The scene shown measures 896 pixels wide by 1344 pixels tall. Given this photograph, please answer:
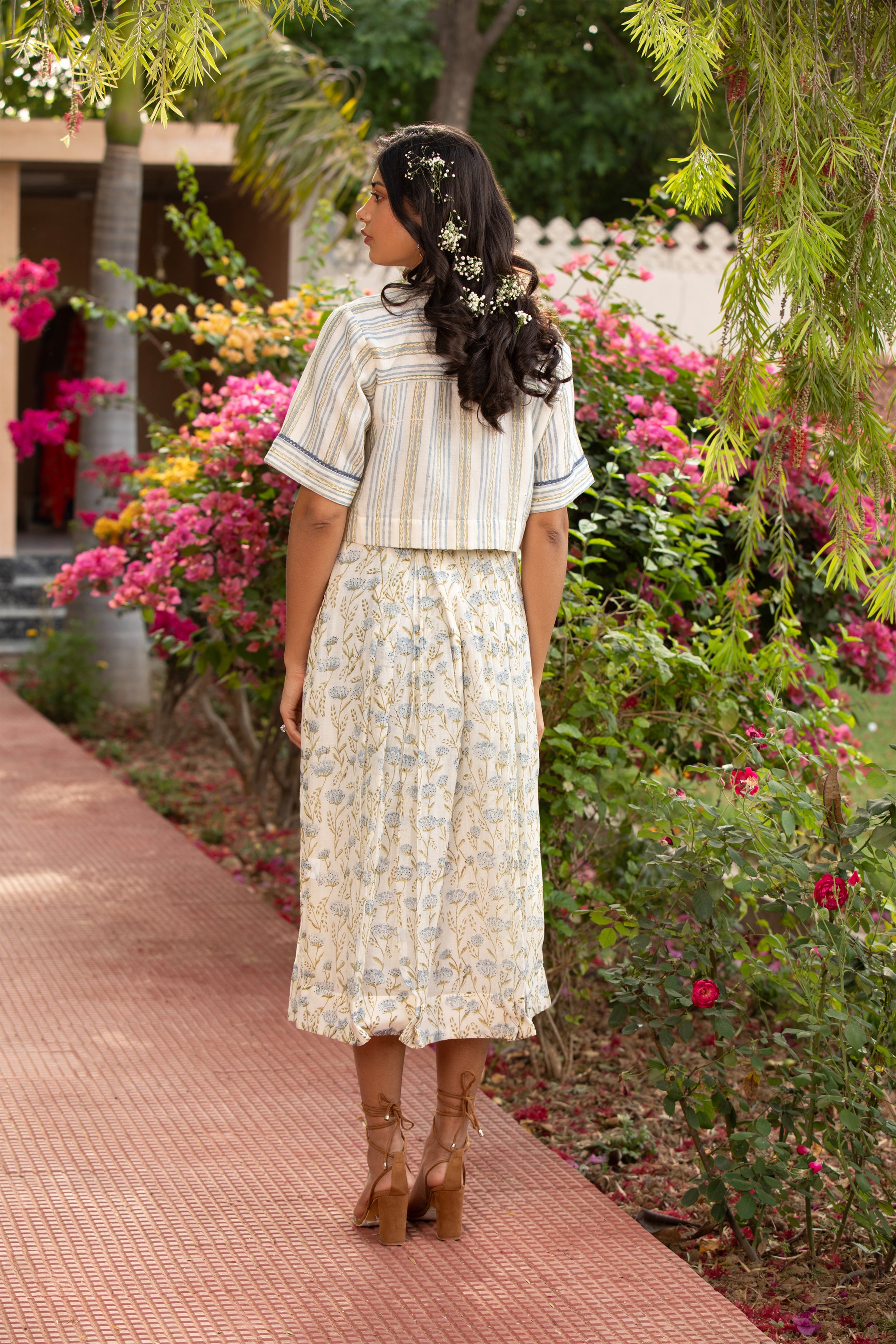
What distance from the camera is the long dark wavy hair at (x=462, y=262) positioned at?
7.70ft

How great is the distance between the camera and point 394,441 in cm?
240

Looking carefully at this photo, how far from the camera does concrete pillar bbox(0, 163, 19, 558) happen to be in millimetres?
10062

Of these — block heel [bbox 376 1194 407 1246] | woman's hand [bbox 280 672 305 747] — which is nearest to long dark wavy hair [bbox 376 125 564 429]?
woman's hand [bbox 280 672 305 747]

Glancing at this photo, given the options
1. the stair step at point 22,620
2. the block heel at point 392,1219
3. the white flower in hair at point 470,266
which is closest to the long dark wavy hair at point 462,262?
the white flower in hair at point 470,266

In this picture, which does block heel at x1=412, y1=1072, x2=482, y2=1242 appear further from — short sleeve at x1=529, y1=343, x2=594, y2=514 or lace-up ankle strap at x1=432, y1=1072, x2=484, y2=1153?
short sleeve at x1=529, y1=343, x2=594, y2=514

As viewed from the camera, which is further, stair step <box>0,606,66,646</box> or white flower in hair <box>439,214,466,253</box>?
stair step <box>0,606,66,646</box>

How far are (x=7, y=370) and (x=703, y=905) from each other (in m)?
8.73

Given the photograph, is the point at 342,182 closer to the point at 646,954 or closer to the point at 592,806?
the point at 592,806

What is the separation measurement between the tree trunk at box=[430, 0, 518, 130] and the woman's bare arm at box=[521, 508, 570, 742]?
1216 centimetres

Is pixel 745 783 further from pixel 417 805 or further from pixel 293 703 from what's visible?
pixel 293 703

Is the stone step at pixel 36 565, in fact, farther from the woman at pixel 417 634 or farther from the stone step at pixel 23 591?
the woman at pixel 417 634

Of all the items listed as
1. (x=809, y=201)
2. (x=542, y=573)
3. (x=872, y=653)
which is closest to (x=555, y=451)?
(x=542, y=573)

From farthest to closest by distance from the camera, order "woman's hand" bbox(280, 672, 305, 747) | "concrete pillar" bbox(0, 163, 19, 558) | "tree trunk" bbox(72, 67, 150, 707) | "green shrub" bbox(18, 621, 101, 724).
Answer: "concrete pillar" bbox(0, 163, 19, 558)
"tree trunk" bbox(72, 67, 150, 707)
"green shrub" bbox(18, 621, 101, 724)
"woman's hand" bbox(280, 672, 305, 747)

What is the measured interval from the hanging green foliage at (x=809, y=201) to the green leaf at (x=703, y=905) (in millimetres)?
627
